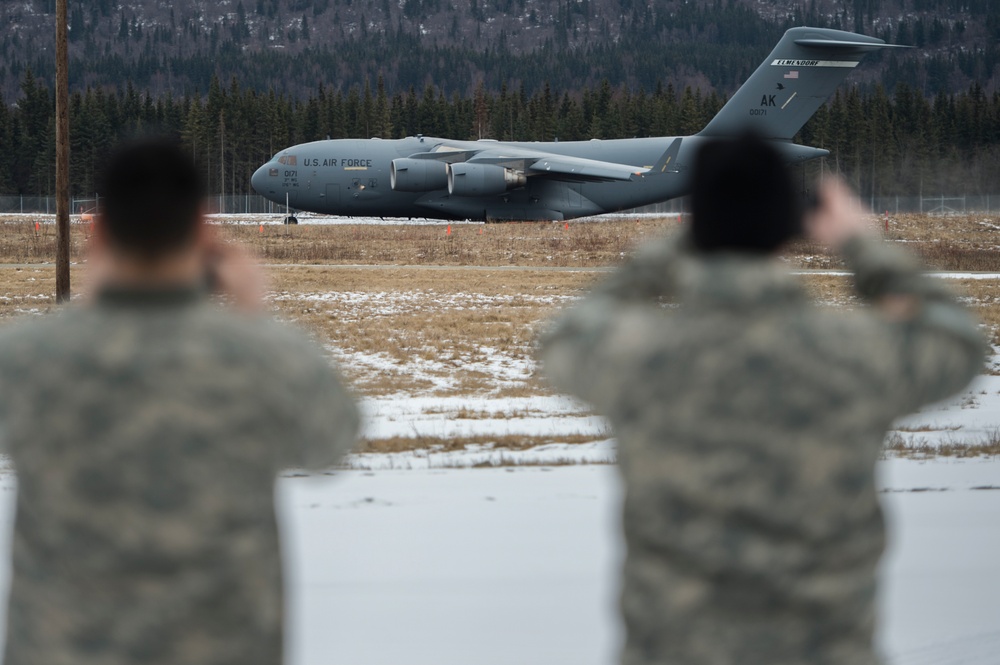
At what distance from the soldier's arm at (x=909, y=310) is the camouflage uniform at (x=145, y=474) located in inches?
42.3

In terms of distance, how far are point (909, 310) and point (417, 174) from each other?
3551 centimetres

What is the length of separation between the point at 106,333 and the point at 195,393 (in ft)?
0.61

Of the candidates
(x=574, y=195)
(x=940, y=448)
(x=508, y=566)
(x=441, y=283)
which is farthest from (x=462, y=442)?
(x=574, y=195)

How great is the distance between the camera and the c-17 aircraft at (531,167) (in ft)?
123

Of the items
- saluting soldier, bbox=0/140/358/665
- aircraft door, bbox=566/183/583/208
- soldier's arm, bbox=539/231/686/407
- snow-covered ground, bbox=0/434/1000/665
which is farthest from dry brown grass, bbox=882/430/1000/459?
aircraft door, bbox=566/183/583/208

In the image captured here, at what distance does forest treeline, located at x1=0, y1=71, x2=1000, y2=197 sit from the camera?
8450cm

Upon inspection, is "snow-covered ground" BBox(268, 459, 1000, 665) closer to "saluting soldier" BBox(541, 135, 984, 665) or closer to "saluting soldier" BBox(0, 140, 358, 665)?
"saluting soldier" BBox(541, 135, 984, 665)

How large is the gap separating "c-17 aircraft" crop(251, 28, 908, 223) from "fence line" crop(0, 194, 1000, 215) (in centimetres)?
2920

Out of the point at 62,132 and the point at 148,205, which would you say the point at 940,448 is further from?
the point at 62,132

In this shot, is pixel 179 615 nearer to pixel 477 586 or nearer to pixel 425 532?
pixel 477 586

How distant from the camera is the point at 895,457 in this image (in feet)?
25.7

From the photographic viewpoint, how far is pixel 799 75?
132ft

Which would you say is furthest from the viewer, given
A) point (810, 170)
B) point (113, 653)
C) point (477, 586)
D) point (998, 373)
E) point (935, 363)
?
point (810, 170)

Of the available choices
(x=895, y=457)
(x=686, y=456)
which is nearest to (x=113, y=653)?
(x=686, y=456)
